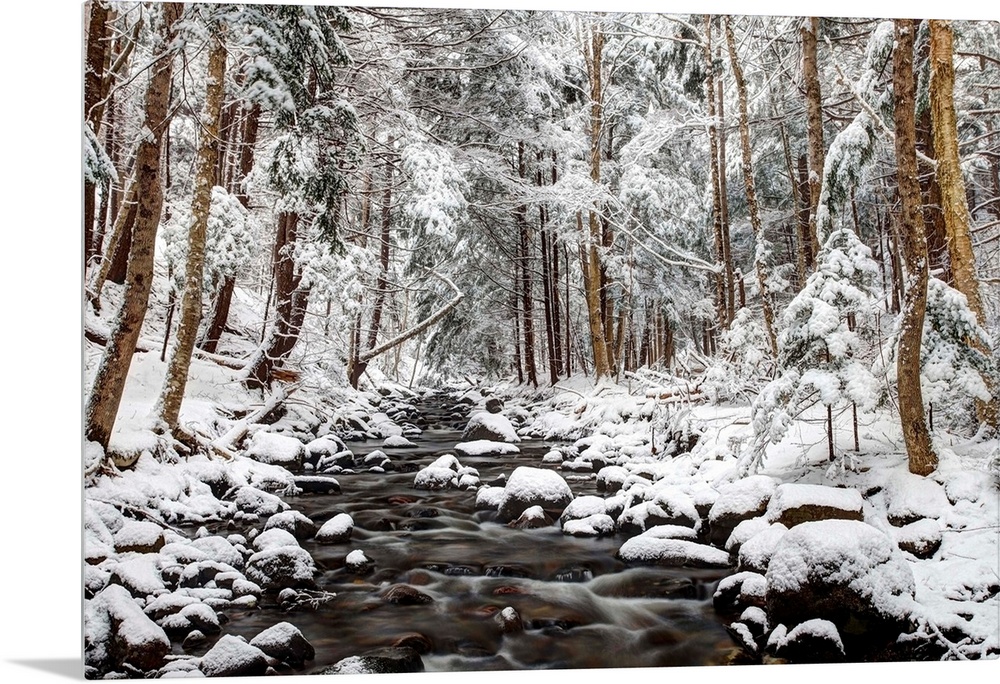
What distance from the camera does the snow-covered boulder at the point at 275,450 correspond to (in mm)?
4219

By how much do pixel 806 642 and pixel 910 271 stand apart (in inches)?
95.2

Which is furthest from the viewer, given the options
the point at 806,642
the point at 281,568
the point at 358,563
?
the point at 358,563

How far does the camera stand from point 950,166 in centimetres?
449

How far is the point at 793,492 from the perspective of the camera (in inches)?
171

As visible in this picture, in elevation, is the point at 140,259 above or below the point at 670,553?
above

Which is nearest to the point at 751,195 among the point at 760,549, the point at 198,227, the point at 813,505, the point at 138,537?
the point at 813,505

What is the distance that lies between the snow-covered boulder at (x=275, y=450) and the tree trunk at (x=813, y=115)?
370cm

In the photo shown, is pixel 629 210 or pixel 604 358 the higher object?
pixel 629 210

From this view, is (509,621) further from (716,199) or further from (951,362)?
(951,362)

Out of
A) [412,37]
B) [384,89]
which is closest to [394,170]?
[384,89]

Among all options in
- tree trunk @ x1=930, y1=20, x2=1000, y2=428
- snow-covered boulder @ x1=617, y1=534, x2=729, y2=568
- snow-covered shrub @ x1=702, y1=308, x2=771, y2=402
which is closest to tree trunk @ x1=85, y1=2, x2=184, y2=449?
snow-covered boulder @ x1=617, y1=534, x2=729, y2=568

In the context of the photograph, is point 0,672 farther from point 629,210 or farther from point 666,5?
point 666,5

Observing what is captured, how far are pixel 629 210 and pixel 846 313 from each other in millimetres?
1608

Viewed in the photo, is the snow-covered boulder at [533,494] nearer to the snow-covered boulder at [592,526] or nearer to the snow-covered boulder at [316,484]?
the snow-covered boulder at [592,526]
